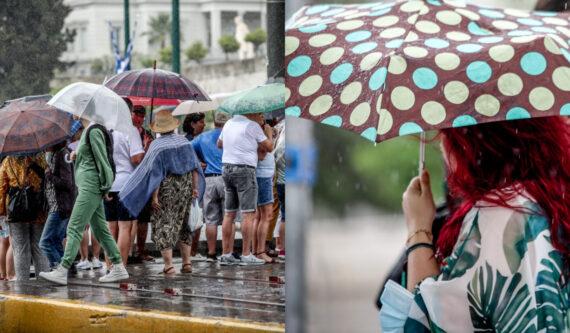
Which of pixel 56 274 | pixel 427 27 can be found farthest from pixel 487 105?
pixel 56 274

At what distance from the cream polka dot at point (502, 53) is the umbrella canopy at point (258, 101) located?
8.28m

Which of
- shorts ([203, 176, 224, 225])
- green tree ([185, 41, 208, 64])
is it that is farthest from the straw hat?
green tree ([185, 41, 208, 64])

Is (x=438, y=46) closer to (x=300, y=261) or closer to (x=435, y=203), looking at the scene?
(x=435, y=203)

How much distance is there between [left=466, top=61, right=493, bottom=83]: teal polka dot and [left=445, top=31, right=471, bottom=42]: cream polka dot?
10 centimetres

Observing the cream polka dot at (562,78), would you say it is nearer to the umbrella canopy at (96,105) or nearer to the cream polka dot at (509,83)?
the cream polka dot at (509,83)

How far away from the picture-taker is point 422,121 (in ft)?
10.1

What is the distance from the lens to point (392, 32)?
3.17 metres

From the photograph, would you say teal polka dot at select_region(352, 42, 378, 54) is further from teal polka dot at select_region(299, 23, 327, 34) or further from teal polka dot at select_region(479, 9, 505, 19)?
teal polka dot at select_region(479, 9, 505, 19)

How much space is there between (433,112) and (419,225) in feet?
1.08

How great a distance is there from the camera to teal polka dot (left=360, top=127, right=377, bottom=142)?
3.11 m

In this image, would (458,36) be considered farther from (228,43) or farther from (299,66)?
(228,43)

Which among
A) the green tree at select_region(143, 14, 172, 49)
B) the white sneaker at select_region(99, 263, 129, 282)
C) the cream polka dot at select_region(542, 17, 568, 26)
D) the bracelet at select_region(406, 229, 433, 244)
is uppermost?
the green tree at select_region(143, 14, 172, 49)

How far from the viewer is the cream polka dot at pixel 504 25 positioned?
10.2 ft

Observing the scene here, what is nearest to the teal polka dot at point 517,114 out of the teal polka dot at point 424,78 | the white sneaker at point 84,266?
A: the teal polka dot at point 424,78
